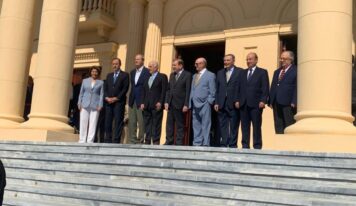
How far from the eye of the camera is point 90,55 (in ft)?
51.6

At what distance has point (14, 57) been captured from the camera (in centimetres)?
1159

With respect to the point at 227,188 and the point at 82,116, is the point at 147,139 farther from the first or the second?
the point at 227,188

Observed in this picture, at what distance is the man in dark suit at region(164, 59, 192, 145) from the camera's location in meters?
9.54

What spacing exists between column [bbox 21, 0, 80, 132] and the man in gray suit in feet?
9.55

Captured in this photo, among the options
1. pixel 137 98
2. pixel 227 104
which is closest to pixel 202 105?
pixel 227 104

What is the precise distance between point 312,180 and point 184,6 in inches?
365

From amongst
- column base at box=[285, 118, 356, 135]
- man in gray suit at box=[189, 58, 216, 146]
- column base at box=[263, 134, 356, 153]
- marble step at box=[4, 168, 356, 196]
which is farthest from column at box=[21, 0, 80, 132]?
column base at box=[285, 118, 356, 135]

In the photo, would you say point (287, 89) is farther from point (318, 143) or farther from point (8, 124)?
point (8, 124)

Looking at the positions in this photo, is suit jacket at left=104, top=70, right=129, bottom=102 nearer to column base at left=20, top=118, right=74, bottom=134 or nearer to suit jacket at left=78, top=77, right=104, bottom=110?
suit jacket at left=78, top=77, right=104, bottom=110

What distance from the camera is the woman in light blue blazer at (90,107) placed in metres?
10.4

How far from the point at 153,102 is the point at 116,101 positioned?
2.76 feet

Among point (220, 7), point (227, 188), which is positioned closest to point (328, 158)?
point (227, 188)

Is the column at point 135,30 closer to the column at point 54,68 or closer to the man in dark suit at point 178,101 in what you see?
the column at point 54,68

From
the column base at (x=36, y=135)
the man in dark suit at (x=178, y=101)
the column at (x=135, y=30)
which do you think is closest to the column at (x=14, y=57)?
the column base at (x=36, y=135)
